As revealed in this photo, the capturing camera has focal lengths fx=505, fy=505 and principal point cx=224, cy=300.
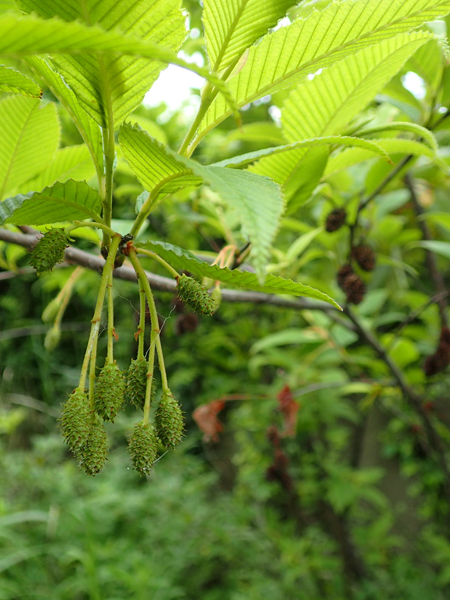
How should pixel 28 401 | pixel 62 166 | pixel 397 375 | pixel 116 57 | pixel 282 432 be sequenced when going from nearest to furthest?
pixel 116 57 → pixel 62 166 → pixel 397 375 → pixel 282 432 → pixel 28 401

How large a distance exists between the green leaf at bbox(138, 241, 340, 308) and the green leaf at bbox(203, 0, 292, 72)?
7.7 inches

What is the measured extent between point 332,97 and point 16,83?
40cm

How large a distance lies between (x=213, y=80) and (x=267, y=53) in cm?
22

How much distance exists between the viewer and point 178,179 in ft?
1.61

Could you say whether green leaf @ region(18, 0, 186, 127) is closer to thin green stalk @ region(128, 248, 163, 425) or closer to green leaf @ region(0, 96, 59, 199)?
thin green stalk @ region(128, 248, 163, 425)

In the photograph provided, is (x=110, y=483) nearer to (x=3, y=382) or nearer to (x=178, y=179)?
(x=3, y=382)

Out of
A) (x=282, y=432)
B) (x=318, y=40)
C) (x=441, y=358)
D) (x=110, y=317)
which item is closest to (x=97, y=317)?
(x=110, y=317)

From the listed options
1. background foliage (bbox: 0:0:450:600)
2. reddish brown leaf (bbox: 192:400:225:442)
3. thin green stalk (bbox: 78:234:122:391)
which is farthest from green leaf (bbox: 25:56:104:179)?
reddish brown leaf (bbox: 192:400:225:442)

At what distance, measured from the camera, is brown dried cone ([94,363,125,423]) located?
478mm

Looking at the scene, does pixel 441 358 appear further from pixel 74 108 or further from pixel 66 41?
pixel 66 41

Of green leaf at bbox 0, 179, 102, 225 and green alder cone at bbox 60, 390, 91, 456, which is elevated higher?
green leaf at bbox 0, 179, 102, 225

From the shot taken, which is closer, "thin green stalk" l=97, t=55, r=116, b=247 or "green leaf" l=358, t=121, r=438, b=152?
"thin green stalk" l=97, t=55, r=116, b=247

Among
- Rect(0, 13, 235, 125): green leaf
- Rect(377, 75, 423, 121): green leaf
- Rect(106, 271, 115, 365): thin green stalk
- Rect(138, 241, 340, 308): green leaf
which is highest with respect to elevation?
Rect(377, 75, 423, 121): green leaf

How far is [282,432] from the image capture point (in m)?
1.96
